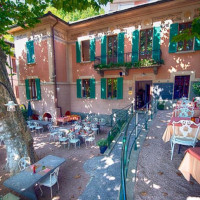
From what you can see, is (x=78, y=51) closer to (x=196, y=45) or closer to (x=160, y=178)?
(x=196, y=45)

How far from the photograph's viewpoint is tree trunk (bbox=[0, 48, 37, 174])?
13.5ft

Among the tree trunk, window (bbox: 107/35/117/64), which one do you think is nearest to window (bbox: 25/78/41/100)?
window (bbox: 107/35/117/64)

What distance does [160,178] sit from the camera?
2.98m

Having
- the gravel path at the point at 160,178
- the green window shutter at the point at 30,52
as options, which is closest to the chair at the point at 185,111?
the gravel path at the point at 160,178

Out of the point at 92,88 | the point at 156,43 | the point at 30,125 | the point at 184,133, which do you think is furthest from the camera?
the point at 92,88

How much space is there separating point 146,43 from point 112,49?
2.53 m

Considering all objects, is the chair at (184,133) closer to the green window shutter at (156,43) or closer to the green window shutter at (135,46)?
the green window shutter at (156,43)

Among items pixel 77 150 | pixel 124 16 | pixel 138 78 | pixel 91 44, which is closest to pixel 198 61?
pixel 138 78

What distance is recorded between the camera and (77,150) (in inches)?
249

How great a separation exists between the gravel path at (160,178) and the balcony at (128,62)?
5687 millimetres

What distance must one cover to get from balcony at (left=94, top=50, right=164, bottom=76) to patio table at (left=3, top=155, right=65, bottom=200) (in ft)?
24.2

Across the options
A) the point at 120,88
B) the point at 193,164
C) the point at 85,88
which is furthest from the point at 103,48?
the point at 193,164

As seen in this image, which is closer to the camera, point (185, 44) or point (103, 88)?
point (185, 44)

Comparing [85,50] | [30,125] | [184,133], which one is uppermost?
[85,50]
